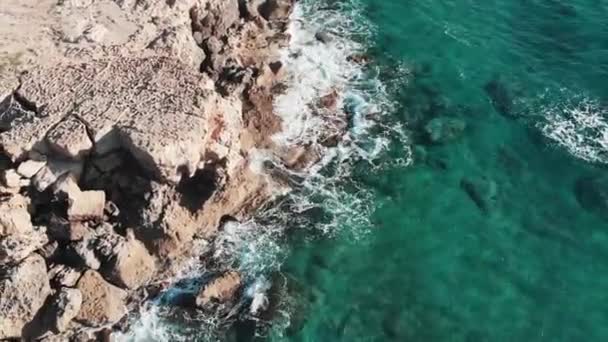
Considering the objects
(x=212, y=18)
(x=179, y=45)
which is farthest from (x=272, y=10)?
(x=179, y=45)

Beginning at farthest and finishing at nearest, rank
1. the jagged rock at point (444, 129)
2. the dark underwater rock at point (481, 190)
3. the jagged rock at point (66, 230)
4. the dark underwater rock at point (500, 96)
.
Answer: the dark underwater rock at point (500, 96) → the jagged rock at point (444, 129) → the dark underwater rock at point (481, 190) → the jagged rock at point (66, 230)

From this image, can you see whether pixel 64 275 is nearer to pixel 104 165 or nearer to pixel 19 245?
pixel 19 245

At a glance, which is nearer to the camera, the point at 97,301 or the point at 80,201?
the point at 97,301

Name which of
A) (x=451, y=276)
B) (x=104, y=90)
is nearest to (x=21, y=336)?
(x=104, y=90)

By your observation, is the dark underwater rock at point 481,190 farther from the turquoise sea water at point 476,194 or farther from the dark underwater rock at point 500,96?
the dark underwater rock at point 500,96

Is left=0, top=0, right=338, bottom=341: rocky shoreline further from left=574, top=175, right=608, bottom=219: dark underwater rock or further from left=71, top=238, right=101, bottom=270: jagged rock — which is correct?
left=574, top=175, right=608, bottom=219: dark underwater rock

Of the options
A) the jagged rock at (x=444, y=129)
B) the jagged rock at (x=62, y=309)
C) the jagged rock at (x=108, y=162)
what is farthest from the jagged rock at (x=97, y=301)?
the jagged rock at (x=444, y=129)

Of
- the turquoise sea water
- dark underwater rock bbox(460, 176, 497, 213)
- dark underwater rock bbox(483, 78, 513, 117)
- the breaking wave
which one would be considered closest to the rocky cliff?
the breaking wave
